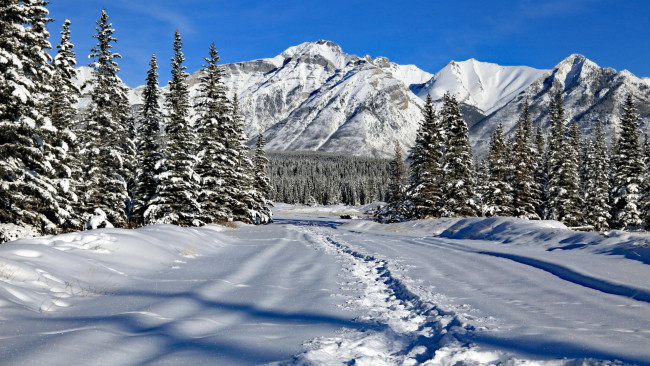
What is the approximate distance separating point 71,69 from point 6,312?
24.3m

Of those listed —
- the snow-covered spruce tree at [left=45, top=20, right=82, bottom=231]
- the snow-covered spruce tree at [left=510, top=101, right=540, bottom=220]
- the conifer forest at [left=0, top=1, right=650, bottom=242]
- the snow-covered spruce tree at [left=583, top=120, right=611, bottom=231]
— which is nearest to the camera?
the conifer forest at [left=0, top=1, right=650, bottom=242]

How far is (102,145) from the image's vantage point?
23.9 meters

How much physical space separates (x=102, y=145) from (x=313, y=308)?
23239 mm

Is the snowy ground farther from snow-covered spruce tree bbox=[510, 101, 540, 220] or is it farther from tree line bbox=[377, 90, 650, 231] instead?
snow-covered spruce tree bbox=[510, 101, 540, 220]

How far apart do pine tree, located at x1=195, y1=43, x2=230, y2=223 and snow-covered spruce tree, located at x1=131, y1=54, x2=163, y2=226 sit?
3.20m

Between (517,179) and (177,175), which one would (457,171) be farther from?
(177,175)

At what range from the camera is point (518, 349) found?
390cm

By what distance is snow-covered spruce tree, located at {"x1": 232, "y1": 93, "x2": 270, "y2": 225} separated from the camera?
33.2 metres

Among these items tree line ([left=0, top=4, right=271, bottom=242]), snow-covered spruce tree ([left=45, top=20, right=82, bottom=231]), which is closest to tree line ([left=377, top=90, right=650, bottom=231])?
tree line ([left=0, top=4, right=271, bottom=242])

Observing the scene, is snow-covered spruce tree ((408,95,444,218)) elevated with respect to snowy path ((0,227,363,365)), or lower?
elevated

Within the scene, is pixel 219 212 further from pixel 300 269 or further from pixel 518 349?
pixel 518 349

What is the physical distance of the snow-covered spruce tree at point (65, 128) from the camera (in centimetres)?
1889

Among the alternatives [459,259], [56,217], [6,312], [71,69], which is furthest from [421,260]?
[71,69]

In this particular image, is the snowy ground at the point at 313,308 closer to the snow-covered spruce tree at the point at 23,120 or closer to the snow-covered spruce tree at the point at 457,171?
the snow-covered spruce tree at the point at 23,120
